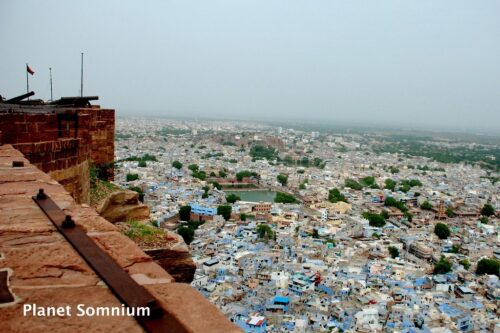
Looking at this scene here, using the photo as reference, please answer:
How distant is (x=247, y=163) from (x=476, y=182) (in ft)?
75.4

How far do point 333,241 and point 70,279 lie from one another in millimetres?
20054

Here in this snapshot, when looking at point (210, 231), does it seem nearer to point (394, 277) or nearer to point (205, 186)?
point (394, 277)

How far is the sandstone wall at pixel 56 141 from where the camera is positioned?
3.61 meters

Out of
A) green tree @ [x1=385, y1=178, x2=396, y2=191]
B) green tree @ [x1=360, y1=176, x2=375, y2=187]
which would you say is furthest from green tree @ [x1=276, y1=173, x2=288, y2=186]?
green tree @ [x1=385, y1=178, x2=396, y2=191]

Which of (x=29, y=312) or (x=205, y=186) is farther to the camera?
(x=205, y=186)

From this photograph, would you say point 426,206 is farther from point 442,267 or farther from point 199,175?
point 199,175

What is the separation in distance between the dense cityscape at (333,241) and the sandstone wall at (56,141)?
92 centimetres

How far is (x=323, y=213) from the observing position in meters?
25.7

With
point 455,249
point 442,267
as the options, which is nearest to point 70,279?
point 442,267

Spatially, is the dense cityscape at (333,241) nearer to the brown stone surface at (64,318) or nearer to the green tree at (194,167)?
the green tree at (194,167)

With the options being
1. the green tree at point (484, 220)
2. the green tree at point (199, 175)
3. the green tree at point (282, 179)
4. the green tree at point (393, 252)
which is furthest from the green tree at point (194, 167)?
the green tree at point (393, 252)

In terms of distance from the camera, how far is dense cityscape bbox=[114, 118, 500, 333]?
515 inches

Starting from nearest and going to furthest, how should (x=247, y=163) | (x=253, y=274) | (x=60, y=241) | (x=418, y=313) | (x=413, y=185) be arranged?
(x=60, y=241), (x=418, y=313), (x=253, y=274), (x=413, y=185), (x=247, y=163)

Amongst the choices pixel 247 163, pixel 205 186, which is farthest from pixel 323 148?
pixel 205 186
